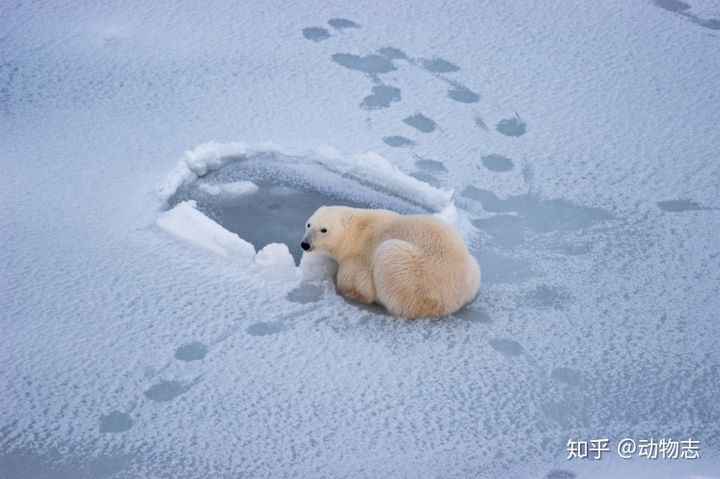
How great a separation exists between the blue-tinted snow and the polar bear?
0.09 metres

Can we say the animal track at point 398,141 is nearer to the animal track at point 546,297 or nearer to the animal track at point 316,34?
the animal track at point 316,34

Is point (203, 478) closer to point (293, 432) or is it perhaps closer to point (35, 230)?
point (293, 432)

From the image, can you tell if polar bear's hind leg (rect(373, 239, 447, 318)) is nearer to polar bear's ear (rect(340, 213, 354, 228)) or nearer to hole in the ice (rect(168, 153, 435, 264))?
polar bear's ear (rect(340, 213, 354, 228))

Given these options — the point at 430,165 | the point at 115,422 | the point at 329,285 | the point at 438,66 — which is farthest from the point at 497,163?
the point at 115,422

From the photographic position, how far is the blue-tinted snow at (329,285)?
111 inches

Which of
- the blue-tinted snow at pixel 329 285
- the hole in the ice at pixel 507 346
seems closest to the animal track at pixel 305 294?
the blue-tinted snow at pixel 329 285

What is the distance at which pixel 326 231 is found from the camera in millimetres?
3387

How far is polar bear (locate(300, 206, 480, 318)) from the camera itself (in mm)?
3213

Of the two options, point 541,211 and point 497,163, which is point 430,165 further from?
point 541,211

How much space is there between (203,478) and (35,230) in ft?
5.06

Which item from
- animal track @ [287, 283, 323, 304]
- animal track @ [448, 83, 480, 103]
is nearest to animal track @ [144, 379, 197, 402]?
animal track @ [287, 283, 323, 304]

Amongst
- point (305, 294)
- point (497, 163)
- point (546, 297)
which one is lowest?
point (305, 294)

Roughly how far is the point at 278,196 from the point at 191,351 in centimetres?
111

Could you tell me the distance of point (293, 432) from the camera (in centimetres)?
280
